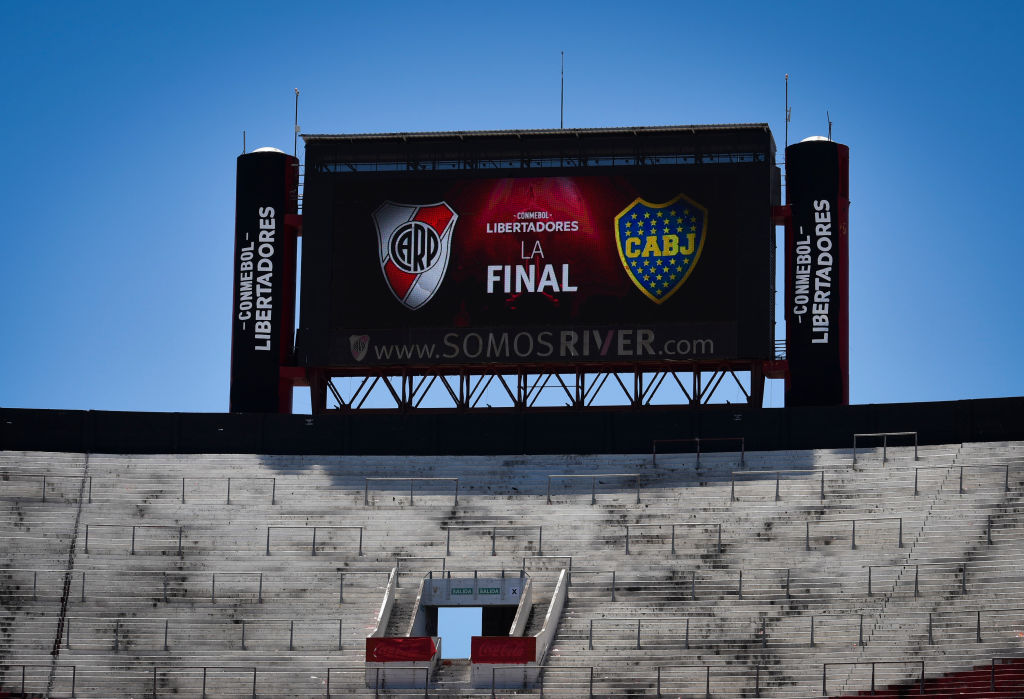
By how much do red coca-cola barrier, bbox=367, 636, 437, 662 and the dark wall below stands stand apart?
53.4 ft

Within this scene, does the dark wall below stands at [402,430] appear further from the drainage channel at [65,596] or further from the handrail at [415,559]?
the handrail at [415,559]

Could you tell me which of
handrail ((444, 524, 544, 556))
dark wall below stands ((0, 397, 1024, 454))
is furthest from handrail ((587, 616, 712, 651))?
dark wall below stands ((0, 397, 1024, 454))

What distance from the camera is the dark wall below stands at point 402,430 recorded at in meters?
64.4

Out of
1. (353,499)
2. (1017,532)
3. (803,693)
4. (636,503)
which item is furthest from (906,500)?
(353,499)

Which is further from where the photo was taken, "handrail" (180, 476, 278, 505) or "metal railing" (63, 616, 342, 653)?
"handrail" (180, 476, 278, 505)

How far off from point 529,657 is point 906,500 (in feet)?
45.3

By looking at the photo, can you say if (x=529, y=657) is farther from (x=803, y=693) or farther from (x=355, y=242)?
(x=355, y=242)

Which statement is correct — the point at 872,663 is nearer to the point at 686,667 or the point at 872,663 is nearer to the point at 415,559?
the point at 686,667

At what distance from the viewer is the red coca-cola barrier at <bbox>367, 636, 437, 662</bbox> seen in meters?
49.4

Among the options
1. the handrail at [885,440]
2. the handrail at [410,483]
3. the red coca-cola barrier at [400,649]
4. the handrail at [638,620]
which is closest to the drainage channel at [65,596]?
the red coca-cola barrier at [400,649]

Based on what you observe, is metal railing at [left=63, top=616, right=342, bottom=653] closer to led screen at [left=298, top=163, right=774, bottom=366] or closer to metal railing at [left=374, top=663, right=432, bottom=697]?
metal railing at [left=374, top=663, right=432, bottom=697]

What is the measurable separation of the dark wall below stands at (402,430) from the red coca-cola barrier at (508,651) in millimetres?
16132

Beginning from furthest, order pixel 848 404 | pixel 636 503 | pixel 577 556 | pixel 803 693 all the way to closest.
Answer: pixel 848 404 → pixel 636 503 → pixel 577 556 → pixel 803 693

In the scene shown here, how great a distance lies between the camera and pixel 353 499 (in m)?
60.6
